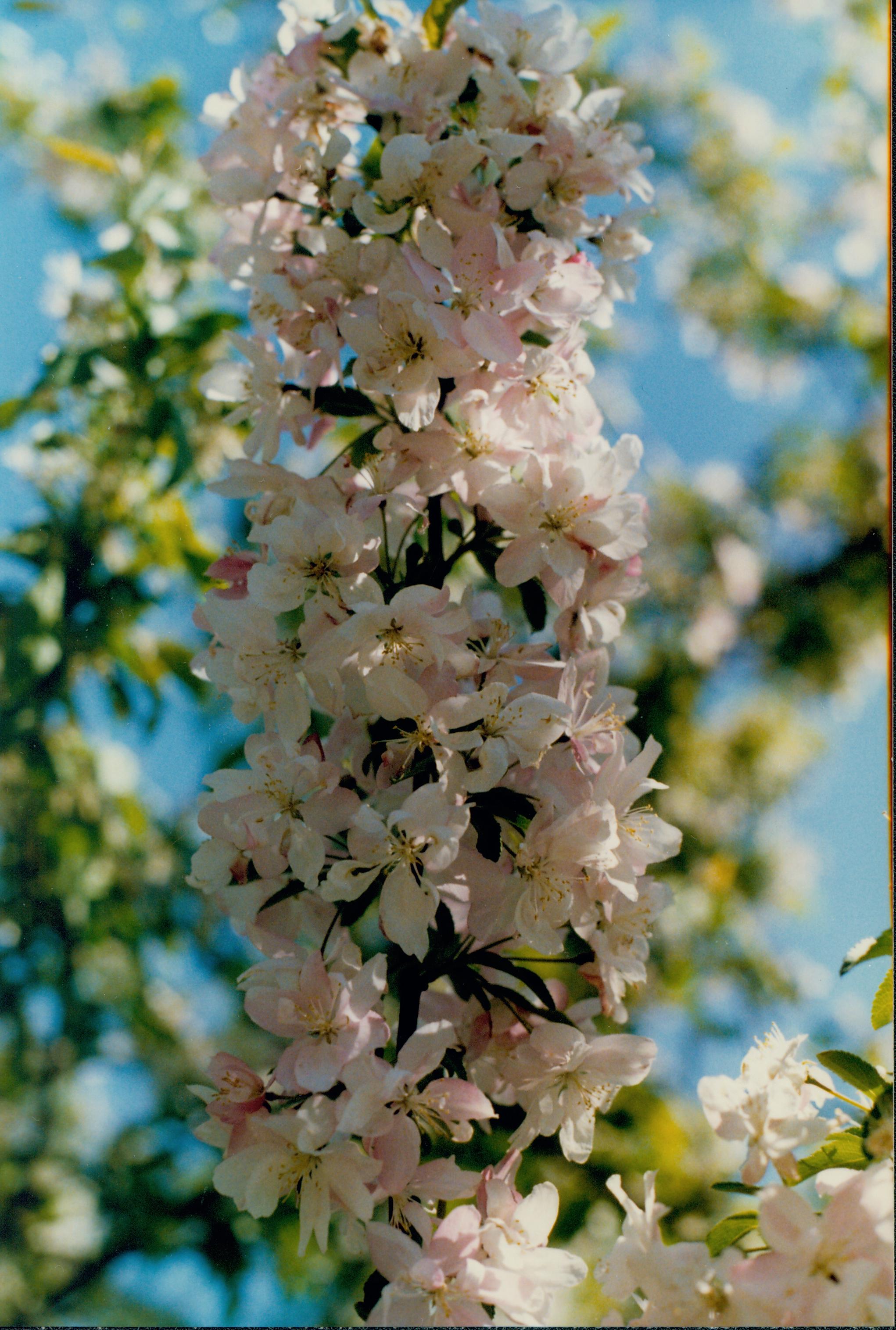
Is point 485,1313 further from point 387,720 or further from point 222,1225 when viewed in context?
point 222,1225

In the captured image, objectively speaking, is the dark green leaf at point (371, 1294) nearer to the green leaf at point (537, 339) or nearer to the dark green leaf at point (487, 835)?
the dark green leaf at point (487, 835)

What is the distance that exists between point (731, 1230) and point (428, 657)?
39 cm

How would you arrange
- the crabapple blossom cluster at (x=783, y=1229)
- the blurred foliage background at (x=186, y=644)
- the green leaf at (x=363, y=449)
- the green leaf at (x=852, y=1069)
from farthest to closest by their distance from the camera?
the blurred foliage background at (x=186, y=644)
the green leaf at (x=363, y=449)
the green leaf at (x=852, y=1069)
the crabapple blossom cluster at (x=783, y=1229)

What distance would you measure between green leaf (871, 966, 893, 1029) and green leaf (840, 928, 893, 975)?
0.08 ft

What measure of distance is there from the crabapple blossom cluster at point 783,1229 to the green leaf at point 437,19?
814 mm

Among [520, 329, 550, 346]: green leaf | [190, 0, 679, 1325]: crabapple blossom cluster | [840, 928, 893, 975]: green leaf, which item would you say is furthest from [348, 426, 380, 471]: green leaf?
[840, 928, 893, 975]: green leaf

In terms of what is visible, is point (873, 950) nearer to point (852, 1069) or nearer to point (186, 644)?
point (852, 1069)

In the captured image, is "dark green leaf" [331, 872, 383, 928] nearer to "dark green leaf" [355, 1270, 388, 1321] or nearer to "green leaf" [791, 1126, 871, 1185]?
"dark green leaf" [355, 1270, 388, 1321]

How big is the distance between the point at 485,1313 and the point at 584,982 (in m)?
1.05

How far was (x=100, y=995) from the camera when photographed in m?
1.70

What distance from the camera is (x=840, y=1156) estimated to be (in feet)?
1.92

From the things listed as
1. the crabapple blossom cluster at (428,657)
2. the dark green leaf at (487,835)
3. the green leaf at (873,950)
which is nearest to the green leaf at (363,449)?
the crabapple blossom cluster at (428,657)

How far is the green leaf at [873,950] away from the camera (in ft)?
1.98

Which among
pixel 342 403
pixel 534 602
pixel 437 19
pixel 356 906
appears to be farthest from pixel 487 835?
pixel 437 19
